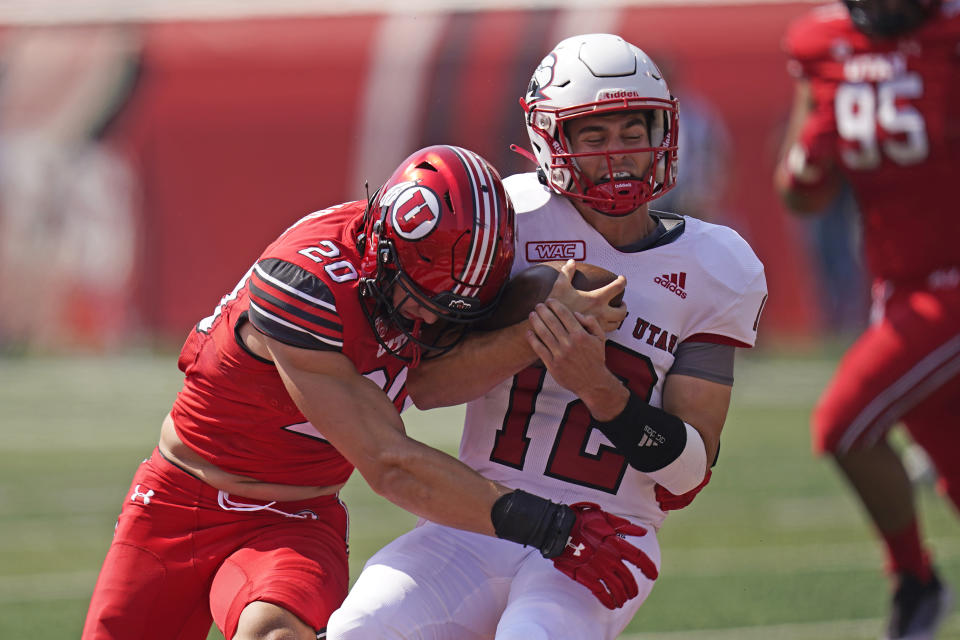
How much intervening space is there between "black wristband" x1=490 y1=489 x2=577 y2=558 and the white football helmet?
73 cm

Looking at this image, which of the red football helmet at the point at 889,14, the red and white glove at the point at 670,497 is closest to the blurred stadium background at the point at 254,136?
the red football helmet at the point at 889,14

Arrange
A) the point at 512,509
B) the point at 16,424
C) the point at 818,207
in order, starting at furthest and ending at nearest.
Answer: the point at 16,424
the point at 818,207
the point at 512,509

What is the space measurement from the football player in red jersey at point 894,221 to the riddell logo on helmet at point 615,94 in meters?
1.87

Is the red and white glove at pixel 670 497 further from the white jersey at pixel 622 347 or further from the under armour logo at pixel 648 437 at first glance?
the under armour logo at pixel 648 437

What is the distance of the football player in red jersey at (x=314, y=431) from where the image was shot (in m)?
2.96

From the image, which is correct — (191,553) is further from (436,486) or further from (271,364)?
(436,486)

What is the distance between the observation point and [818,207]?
5008 mm

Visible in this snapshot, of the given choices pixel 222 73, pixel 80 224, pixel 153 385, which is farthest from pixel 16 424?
pixel 222 73

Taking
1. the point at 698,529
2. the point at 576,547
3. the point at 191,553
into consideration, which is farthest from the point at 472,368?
the point at 698,529

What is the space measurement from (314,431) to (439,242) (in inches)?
24.6

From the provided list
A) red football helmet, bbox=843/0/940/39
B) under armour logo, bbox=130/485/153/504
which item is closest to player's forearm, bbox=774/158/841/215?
red football helmet, bbox=843/0/940/39

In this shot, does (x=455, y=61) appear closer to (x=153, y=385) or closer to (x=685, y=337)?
(x=153, y=385)

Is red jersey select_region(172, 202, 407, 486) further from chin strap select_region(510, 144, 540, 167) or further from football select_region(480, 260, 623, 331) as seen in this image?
chin strap select_region(510, 144, 540, 167)

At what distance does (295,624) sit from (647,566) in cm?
79
